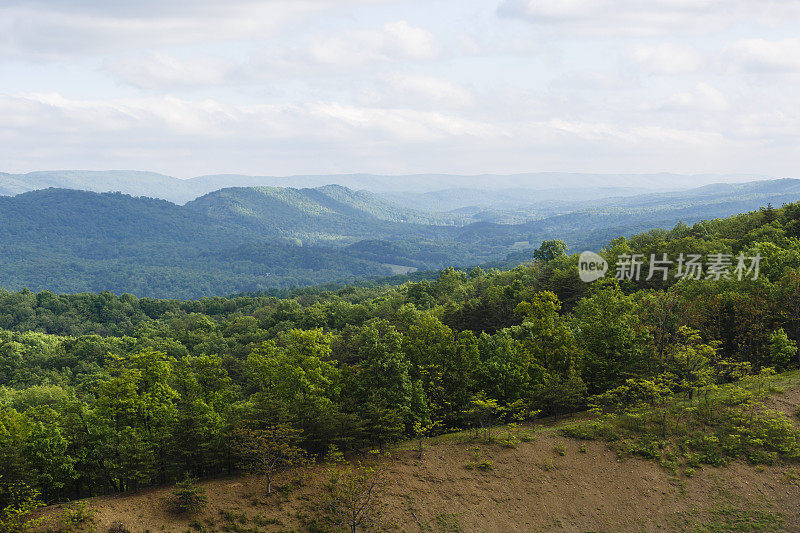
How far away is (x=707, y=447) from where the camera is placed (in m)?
33.6

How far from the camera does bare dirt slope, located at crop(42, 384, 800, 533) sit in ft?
91.5

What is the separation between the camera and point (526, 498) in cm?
3080

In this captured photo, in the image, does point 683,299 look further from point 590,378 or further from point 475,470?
point 475,470

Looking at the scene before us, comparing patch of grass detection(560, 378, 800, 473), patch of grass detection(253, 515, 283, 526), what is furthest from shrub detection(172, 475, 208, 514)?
patch of grass detection(560, 378, 800, 473)

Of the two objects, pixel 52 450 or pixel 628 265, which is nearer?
pixel 52 450

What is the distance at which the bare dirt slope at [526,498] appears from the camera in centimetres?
2788

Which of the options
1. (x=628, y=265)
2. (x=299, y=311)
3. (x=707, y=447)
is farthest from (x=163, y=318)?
(x=707, y=447)

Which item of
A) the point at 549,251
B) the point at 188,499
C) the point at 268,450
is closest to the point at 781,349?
the point at 268,450

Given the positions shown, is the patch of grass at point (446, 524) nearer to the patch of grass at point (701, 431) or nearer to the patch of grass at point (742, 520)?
the patch of grass at point (701, 431)

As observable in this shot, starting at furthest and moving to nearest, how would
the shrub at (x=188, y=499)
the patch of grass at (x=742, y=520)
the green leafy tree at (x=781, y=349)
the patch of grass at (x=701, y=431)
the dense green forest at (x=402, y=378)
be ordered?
1. the green leafy tree at (x=781, y=349)
2. the patch of grass at (x=701, y=431)
3. the dense green forest at (x=402, y=378)
4. the patch of grass at (x=742, y=520)
5. the shrub at (x=188, y=499)

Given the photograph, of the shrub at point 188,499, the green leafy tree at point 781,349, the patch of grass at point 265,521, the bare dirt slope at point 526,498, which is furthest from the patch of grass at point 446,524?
the green leafy tree at point 781,349

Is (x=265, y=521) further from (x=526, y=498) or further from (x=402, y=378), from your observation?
(x=526, y=498)

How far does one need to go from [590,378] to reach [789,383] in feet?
41.2

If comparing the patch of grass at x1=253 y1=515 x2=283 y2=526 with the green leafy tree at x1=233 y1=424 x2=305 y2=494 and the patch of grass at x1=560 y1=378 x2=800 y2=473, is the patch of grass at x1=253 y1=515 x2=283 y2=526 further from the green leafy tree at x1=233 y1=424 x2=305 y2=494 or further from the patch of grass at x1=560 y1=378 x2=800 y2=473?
the patch of grass at x1=560 y1=378 x2=800 y2=473
